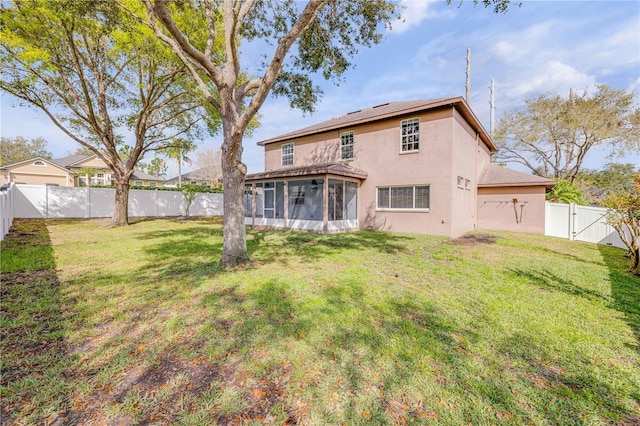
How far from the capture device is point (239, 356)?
8.59ft

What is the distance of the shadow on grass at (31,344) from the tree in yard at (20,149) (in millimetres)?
49305

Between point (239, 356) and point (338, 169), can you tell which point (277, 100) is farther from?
point (239, 356)

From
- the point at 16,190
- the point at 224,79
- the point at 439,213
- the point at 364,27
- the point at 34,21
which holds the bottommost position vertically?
the point at 439,213

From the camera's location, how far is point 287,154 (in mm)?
16422

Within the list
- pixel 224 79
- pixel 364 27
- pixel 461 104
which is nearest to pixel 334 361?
pixel 224 79

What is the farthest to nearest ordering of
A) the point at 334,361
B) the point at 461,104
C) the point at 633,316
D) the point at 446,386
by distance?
the point at 461,104 → the point at 633,316 → the point at 334,361 → the point at 446,386

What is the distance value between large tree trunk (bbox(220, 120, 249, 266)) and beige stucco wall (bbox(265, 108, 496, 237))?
799 centimetres

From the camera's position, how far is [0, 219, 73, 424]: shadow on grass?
200cm

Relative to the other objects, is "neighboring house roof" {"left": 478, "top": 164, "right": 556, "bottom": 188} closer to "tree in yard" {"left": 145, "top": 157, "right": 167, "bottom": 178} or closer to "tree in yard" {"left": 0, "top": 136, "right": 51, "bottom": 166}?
"tree in yard" {"left": 145, "top": 157, "right": 167, "bottom": 178}

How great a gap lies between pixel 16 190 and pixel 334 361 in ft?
67.4

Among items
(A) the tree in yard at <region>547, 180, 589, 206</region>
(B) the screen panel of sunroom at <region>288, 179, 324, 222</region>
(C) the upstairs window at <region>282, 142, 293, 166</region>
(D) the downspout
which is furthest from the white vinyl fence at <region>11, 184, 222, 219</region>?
(A) the tree in yard at <region>547, 180, 589, 206</region>

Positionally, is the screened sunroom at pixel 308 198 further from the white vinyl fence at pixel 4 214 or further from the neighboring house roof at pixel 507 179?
the white vinyl fence at pixel 4 214

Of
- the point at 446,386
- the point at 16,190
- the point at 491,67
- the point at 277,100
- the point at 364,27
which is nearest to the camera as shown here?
the point at 446,386

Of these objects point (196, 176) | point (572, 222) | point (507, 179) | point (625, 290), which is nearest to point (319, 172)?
point (625, 290)
